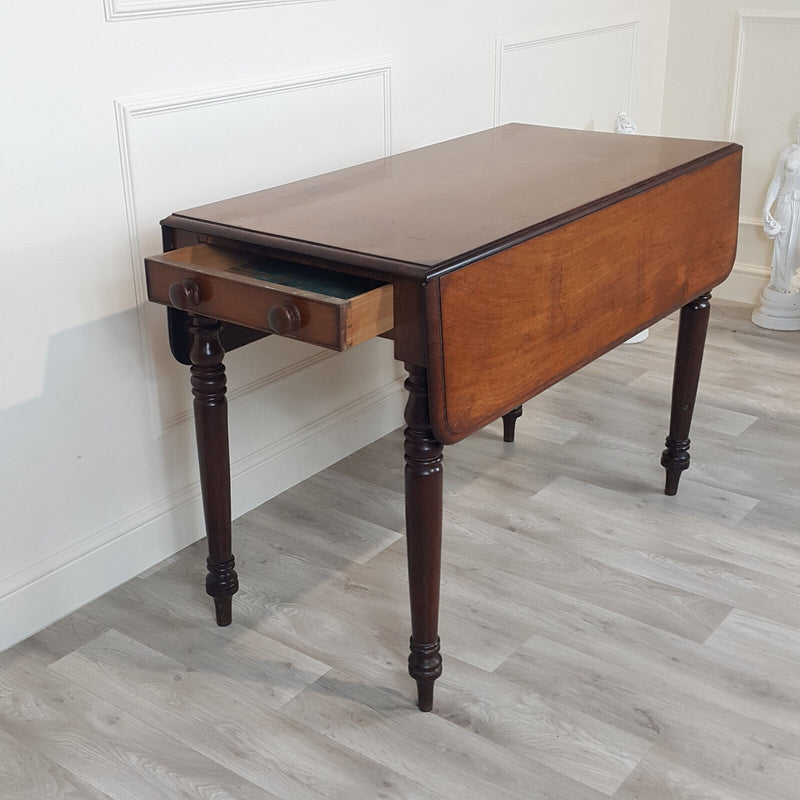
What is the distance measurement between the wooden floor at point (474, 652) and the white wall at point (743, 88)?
1.34 m

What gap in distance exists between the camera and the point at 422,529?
174 cm

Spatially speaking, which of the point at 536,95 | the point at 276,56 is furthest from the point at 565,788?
the point at 536,95

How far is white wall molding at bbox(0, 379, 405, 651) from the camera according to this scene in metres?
2.08

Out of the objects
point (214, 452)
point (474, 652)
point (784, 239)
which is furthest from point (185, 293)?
point (784, 239)

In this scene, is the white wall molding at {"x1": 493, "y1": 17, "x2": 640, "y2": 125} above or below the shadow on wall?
above

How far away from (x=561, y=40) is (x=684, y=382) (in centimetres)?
137

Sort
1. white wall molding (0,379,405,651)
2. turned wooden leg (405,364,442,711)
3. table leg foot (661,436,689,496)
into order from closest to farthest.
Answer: turned wooden leg (405,364,442,711) → white wall molding (0,379,405,651) → table leg foot (661,436,689,496)

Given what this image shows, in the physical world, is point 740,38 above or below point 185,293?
above

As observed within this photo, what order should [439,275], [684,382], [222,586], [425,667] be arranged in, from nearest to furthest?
[439,275] < [425,667] < [222,586] < [684,382]

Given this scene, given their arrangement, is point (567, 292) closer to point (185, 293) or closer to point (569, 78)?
point (185, 293)

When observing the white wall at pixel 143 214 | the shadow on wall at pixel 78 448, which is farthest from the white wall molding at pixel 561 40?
the shadow on wall at pixel 78 448

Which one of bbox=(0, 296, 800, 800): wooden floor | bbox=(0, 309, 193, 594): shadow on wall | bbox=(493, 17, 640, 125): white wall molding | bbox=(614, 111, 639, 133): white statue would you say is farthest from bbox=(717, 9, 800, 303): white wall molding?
bbox=(0, 309, 193, 594): shadow on wall

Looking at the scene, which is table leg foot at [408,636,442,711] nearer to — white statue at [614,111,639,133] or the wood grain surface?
the wood grain surface

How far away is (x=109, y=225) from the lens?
2.04m
